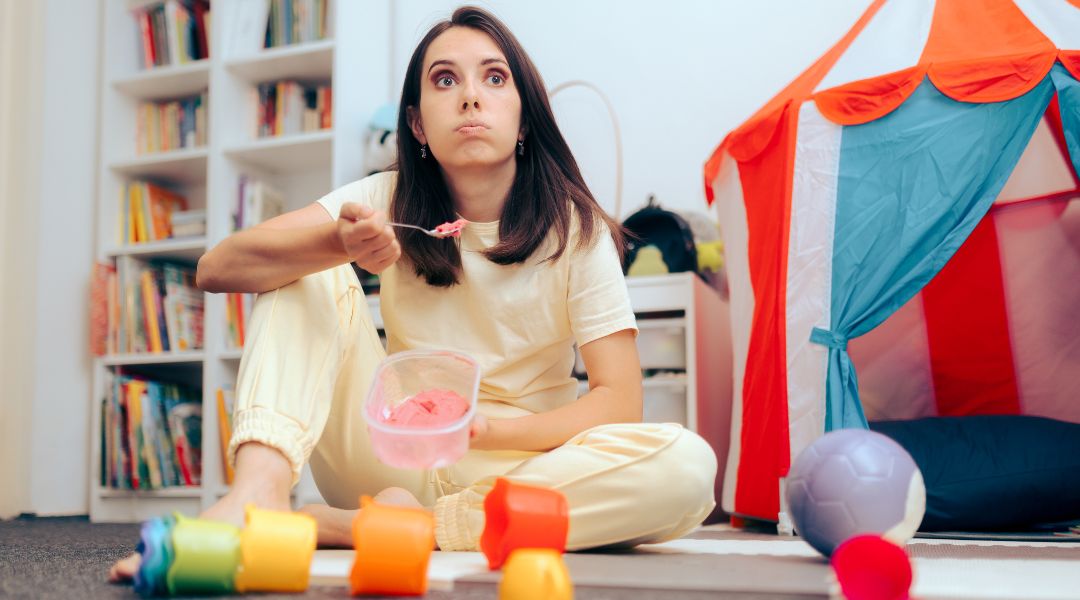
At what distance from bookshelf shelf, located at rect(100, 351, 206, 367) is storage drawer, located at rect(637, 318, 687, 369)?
4.56ft

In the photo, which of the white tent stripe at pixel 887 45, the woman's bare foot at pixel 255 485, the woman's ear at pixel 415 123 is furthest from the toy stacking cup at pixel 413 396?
the white tent stripe at pixel 887 45

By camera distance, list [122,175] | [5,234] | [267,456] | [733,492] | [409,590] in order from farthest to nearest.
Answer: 1. [122,175]
2. [5,234]
3. [733,492]
4. [267,456]
5. [409,590]

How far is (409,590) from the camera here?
88 cm

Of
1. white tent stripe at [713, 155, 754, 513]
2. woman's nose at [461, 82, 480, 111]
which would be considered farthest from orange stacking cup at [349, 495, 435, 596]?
white tent stripe at [713, 155, 754, 513]

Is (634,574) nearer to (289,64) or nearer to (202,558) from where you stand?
(202,558)

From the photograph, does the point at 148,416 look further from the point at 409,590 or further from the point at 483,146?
the point at 409,590

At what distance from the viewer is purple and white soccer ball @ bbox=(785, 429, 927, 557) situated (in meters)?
1.05

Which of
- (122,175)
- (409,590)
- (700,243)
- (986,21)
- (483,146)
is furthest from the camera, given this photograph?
(122,175)

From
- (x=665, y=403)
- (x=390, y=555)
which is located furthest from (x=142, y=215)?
(x=390, y=555)

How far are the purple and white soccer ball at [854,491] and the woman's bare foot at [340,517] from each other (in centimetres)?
49

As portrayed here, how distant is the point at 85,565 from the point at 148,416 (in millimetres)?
1779

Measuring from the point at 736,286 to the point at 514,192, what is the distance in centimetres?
88

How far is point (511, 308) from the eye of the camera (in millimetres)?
1438

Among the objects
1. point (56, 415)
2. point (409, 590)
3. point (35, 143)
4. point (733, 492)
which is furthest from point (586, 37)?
point (409, 590)
